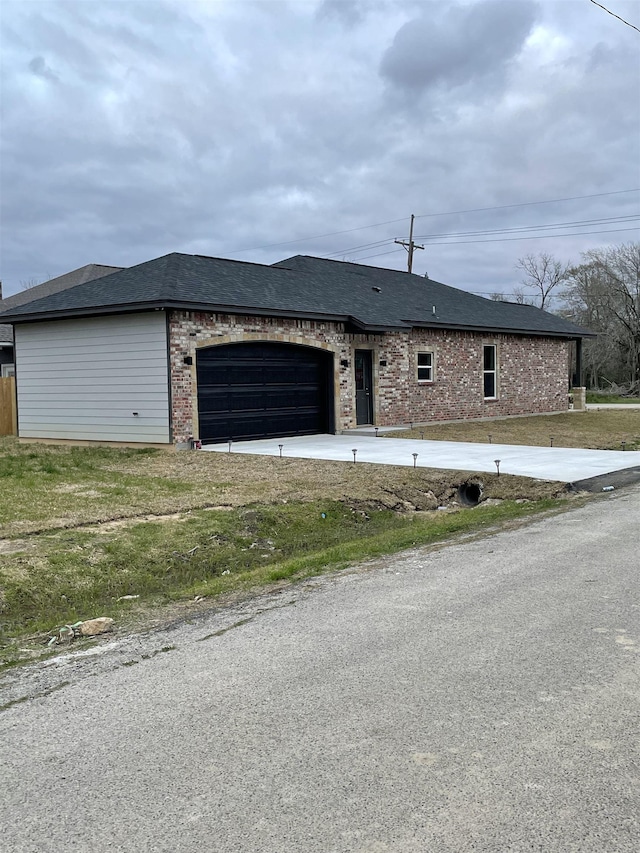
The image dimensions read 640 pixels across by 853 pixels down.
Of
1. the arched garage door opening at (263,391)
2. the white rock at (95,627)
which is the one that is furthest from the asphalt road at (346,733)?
the arched garage door opening at (263,391)

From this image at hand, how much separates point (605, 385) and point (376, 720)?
176 ft

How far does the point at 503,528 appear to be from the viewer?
9.23 meters

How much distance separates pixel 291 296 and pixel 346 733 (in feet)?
59.3

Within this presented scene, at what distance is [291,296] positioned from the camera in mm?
21047

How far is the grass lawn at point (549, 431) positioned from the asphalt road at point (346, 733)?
13982 mm

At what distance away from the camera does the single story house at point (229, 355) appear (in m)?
17.7

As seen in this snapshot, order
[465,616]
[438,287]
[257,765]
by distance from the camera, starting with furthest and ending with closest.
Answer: [438,287], [465,616], [257,765]

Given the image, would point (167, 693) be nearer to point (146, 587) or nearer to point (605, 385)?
point (146, 587)

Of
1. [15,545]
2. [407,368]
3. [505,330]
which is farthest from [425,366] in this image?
[15,545]

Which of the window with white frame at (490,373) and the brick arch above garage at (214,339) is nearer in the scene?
the brick arch above garage at (214,339)

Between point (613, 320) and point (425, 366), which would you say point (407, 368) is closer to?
point (425, 366)

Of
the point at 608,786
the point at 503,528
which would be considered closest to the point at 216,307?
the point at 503,528

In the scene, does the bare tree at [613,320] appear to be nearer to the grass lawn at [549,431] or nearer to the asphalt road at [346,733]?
the grass lawn at [549,431]

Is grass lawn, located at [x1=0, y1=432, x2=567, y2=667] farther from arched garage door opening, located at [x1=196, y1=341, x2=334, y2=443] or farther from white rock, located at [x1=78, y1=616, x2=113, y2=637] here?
arched garage door opening, located at [x1=196, y1=341, x2=334, y2=443]
